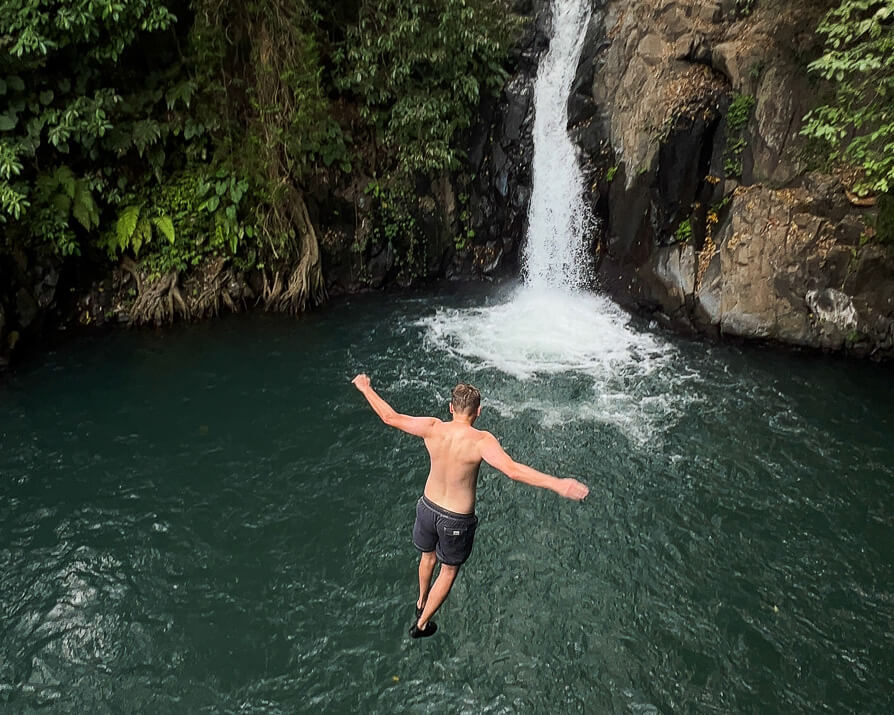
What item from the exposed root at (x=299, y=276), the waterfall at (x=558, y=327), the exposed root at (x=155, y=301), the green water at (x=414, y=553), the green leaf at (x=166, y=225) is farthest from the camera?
the exposed root at (x=299, y=276)

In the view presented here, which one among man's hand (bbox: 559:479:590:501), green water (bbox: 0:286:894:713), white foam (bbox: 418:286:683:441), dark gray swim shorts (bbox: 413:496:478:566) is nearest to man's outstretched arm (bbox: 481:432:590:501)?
man's hand (bbox: 559:479:590:501)

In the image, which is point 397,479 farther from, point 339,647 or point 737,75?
point 737,75

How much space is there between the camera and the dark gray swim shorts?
13.0ft

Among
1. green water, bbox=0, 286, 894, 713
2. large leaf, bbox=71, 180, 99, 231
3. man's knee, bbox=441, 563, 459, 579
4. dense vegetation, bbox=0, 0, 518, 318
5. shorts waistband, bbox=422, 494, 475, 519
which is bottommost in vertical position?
green water, bbox=0, 286, 894, 713

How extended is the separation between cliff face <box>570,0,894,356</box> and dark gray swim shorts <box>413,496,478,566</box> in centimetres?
803

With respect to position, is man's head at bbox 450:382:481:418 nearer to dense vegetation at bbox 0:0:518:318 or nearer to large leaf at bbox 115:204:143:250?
dense vegetation at bbox 0:0:518:318

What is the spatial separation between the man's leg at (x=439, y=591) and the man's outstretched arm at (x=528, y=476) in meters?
0.97

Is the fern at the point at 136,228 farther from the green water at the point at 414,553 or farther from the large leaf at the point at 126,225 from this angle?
the green water at the point at 414,553

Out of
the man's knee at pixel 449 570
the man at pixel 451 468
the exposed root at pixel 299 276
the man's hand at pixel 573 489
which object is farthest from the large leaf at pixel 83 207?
the man's hand at pixel 573 489

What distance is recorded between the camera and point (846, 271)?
31.0 ft

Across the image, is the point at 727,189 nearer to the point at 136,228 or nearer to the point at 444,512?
the point at 444,512

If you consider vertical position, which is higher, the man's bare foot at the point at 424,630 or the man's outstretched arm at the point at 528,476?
the man's outstretched arm at the point at 528,476

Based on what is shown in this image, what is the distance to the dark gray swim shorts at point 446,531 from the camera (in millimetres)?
3971

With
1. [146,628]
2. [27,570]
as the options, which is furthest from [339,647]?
[27,570]
